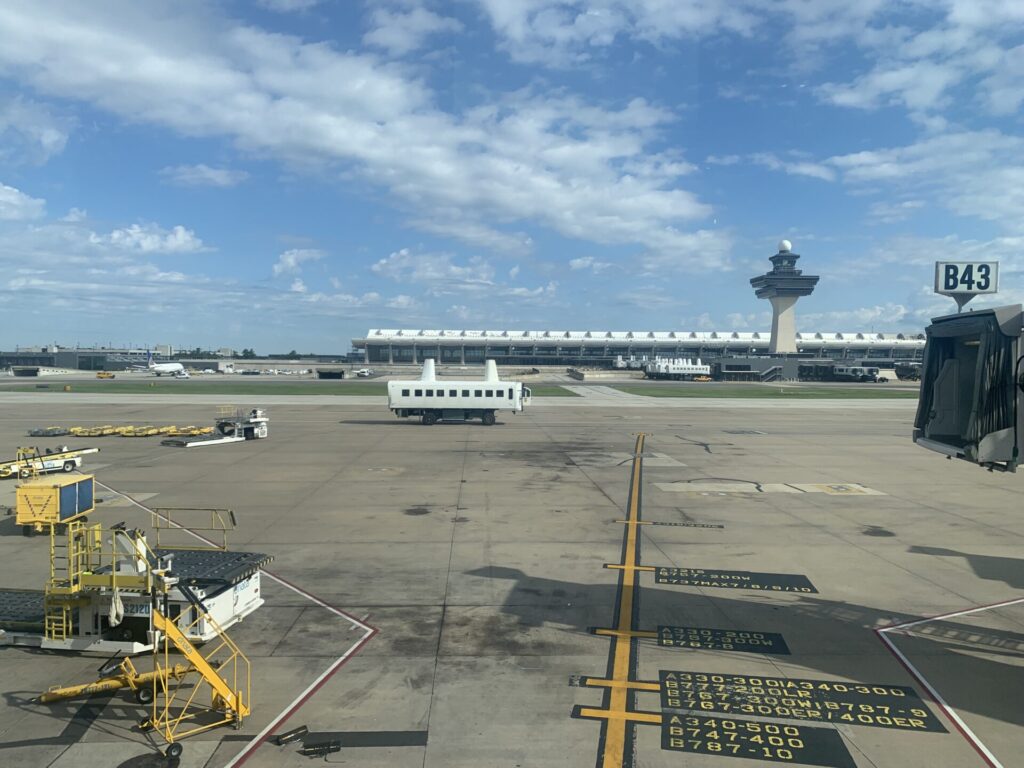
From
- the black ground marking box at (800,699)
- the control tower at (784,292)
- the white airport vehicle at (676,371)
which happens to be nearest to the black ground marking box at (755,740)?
the black ground marking box at (800,699)

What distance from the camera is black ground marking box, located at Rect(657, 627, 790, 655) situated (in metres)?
12.6

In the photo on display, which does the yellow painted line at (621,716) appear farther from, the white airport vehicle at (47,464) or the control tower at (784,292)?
the control tower at (784,292)

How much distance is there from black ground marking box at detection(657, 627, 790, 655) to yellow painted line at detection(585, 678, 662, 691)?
1.74 metres

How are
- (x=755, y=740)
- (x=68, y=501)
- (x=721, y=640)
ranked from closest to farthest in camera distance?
1. (x=755, y=740)
2. (x=721, y=640)
3. (x=68, y=501)

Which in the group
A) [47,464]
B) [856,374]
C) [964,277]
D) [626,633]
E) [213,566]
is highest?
[964,277]

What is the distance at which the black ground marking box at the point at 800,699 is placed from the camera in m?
10.1

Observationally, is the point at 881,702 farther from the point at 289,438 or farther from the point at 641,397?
the point at 641,397

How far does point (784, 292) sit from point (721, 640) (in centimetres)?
19575

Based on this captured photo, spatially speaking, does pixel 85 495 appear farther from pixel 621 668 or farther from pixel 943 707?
pixel 943 707

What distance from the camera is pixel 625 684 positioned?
436 inches

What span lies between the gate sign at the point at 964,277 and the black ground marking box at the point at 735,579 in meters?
10.9

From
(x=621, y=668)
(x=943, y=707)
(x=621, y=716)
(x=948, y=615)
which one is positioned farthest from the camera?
(x=948, y=615)

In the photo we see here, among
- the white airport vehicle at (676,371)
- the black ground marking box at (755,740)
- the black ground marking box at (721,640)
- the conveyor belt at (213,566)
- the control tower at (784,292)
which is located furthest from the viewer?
the control tower at (784,292)

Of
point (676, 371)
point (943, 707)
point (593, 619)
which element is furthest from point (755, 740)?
point (676, 371)
